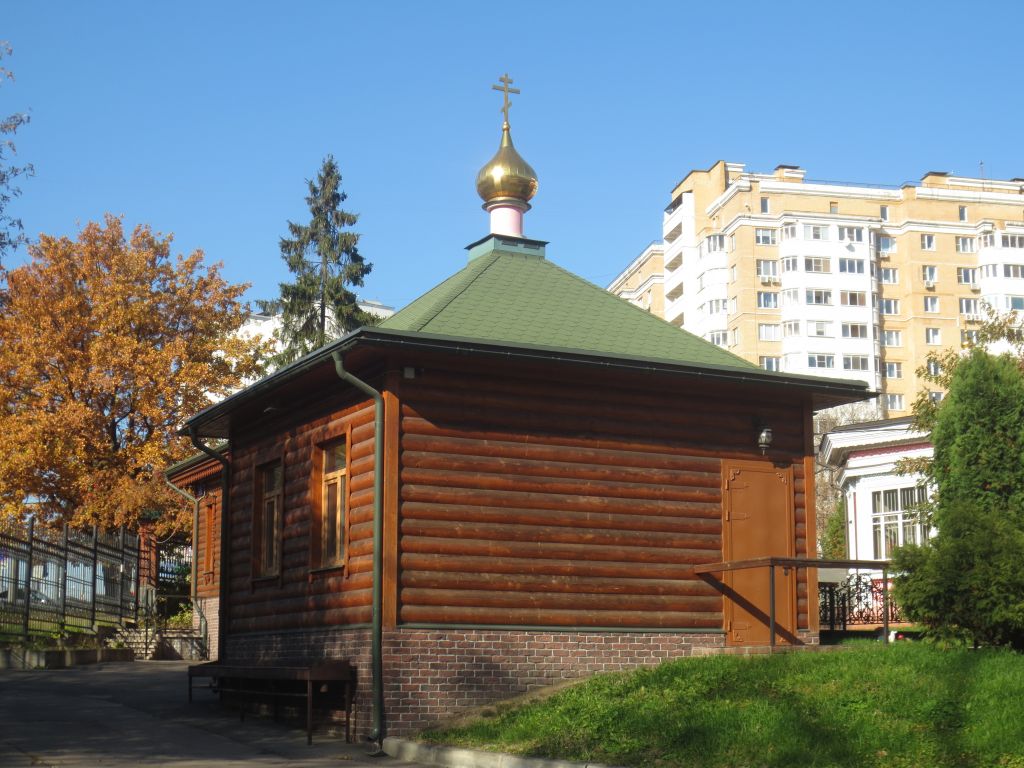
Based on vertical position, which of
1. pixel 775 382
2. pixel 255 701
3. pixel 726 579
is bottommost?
pixel 255 701

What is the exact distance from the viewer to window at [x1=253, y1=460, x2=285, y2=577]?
17328 mm

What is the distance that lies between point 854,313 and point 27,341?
192 ft

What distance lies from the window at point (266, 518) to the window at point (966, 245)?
74.2m

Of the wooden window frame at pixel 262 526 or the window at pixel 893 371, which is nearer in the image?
the wooden window frame at pixel 262 526

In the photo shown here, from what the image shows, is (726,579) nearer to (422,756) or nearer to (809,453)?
(809,453)

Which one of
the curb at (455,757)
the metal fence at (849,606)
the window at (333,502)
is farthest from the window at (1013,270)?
the curb at (455,757)

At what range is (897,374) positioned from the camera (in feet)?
269

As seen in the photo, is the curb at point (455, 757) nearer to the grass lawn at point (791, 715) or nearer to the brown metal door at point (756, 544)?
the grass lawn at point (791, 715)

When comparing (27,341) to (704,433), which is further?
(27,341)

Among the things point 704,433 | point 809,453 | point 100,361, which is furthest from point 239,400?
point 100,361

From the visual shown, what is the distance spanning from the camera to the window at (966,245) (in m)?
83.8

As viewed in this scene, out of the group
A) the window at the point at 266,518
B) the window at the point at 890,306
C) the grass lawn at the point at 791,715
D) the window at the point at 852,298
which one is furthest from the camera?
the window at the point at 890,306

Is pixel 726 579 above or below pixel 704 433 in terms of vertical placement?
below

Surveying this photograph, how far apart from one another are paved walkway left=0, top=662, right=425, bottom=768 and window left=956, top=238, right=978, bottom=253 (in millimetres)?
73297
